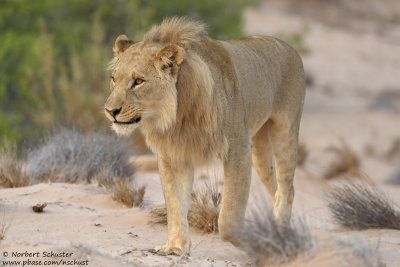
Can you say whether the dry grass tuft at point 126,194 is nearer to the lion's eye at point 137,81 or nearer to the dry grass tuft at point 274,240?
the lion's eye at point 137,81

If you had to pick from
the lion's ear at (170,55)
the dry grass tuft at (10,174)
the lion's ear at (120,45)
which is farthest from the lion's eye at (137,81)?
the dry grass tuft at (10,174)

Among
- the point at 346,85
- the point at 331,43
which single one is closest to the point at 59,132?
the point at 346,85

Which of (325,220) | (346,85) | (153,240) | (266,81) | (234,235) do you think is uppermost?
(266,81)

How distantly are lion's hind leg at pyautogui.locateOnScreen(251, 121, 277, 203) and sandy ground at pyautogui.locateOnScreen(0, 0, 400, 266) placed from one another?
32 centimetres

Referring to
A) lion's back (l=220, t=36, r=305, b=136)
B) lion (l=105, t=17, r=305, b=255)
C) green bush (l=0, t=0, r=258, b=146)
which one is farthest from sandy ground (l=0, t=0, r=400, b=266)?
green bush (l=0, t=0, r=258, b=146)

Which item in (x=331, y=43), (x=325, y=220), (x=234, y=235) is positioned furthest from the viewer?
(x=331, y=43)

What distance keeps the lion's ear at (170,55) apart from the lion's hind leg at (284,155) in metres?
1.87

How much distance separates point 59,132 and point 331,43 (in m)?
22.9

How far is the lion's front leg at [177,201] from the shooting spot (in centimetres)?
538

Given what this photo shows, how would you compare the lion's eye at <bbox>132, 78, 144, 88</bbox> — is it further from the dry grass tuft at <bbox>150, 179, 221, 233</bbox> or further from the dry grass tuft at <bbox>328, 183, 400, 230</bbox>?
the dry grass tuft at <bbox>328, 183, 400, 230</bbox>

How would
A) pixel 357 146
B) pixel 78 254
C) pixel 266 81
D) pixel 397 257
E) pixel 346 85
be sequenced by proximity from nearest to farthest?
pixel 78 254, pixel 397 257, pixel 266 81, pixel 357 146, pixel 346 85

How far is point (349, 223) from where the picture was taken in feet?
24.0

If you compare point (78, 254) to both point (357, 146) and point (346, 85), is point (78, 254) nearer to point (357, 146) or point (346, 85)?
point (357, 146)

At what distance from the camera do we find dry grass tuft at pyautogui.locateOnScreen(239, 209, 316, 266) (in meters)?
4.21
